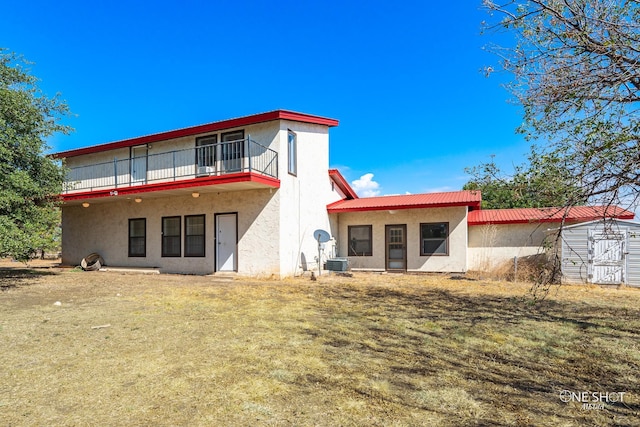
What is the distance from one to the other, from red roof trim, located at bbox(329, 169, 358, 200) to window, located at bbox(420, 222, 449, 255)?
4.66 meters

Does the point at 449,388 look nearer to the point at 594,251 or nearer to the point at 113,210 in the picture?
the point at 594,251

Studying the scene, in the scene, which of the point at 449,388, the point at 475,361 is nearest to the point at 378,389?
the point at 449,388

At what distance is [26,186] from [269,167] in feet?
24.0

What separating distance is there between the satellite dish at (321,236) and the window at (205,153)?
5075 millimetres

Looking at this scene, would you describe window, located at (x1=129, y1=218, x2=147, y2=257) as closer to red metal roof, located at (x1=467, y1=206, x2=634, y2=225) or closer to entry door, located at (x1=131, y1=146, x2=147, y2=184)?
entry door, located at (x1=131, y1=146, x2=147, y2=184)

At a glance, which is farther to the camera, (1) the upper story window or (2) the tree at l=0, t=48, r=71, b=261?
(1) the upper story window

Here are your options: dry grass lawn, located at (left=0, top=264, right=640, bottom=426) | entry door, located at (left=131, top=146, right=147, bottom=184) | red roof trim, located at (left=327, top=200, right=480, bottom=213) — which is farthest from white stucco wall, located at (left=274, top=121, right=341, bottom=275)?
entry door, located at (left=131, top=146, right=147, bottom=184)

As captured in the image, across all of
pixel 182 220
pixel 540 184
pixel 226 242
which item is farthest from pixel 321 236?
pixel 540 184

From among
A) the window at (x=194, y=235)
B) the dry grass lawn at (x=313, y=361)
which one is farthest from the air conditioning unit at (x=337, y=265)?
the dry grass lawn at (x=313, y=361)

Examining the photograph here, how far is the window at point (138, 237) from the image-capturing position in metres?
15.6

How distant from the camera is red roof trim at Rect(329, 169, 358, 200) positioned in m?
16.8

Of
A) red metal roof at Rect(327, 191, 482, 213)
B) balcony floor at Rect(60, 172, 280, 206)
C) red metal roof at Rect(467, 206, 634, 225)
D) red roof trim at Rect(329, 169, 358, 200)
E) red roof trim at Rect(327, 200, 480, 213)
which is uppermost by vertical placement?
red roof trim at Rect(329, 169, 358, 200)

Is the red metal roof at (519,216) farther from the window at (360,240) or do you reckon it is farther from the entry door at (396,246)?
the window at (360,240)

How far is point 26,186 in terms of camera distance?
10.3m
